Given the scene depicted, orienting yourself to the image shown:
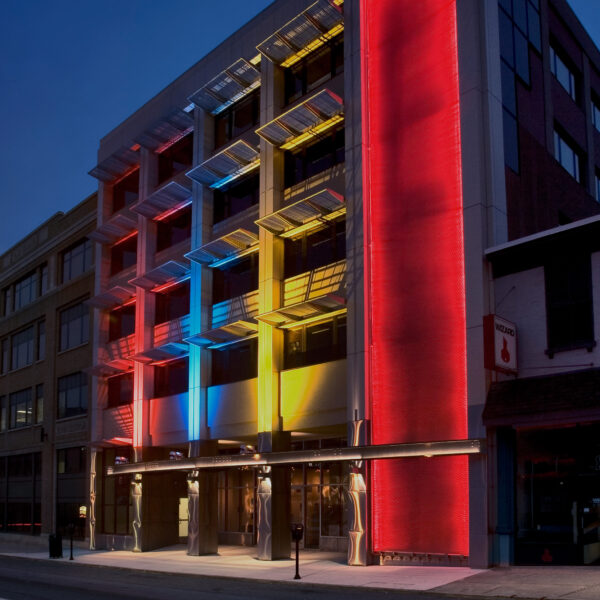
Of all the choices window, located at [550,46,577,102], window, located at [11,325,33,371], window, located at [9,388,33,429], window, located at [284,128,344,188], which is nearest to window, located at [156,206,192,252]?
window, located at [284,128,344,188]

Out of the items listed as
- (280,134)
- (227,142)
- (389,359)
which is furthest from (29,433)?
(389,359)

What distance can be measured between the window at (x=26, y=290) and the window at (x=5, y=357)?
2790mm

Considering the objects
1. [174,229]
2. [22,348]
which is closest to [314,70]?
[174,229]

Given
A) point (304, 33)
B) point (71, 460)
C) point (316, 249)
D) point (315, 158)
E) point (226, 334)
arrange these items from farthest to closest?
point (71, 460) < point (226, 334) < point (315, 158) < point (304, 33) < point (316, 249)

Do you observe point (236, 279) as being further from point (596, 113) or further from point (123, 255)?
point (596, 113)

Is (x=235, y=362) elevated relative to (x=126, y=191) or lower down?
lower down

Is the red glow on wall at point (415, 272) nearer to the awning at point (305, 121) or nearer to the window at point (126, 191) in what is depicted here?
the awning at point (305, 121)

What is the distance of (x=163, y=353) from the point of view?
39.1 metres

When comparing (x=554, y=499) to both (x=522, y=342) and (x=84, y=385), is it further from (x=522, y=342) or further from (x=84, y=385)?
(x=84, y=385)

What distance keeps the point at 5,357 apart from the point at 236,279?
29.2 metres

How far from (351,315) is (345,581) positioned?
29.3 feet

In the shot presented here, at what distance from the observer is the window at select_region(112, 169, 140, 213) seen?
45156 millimetres

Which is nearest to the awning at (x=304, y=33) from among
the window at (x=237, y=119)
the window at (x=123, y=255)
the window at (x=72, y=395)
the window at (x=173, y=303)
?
the window at (x=237, y=119)

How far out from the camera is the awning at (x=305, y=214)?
3039 centimetres
